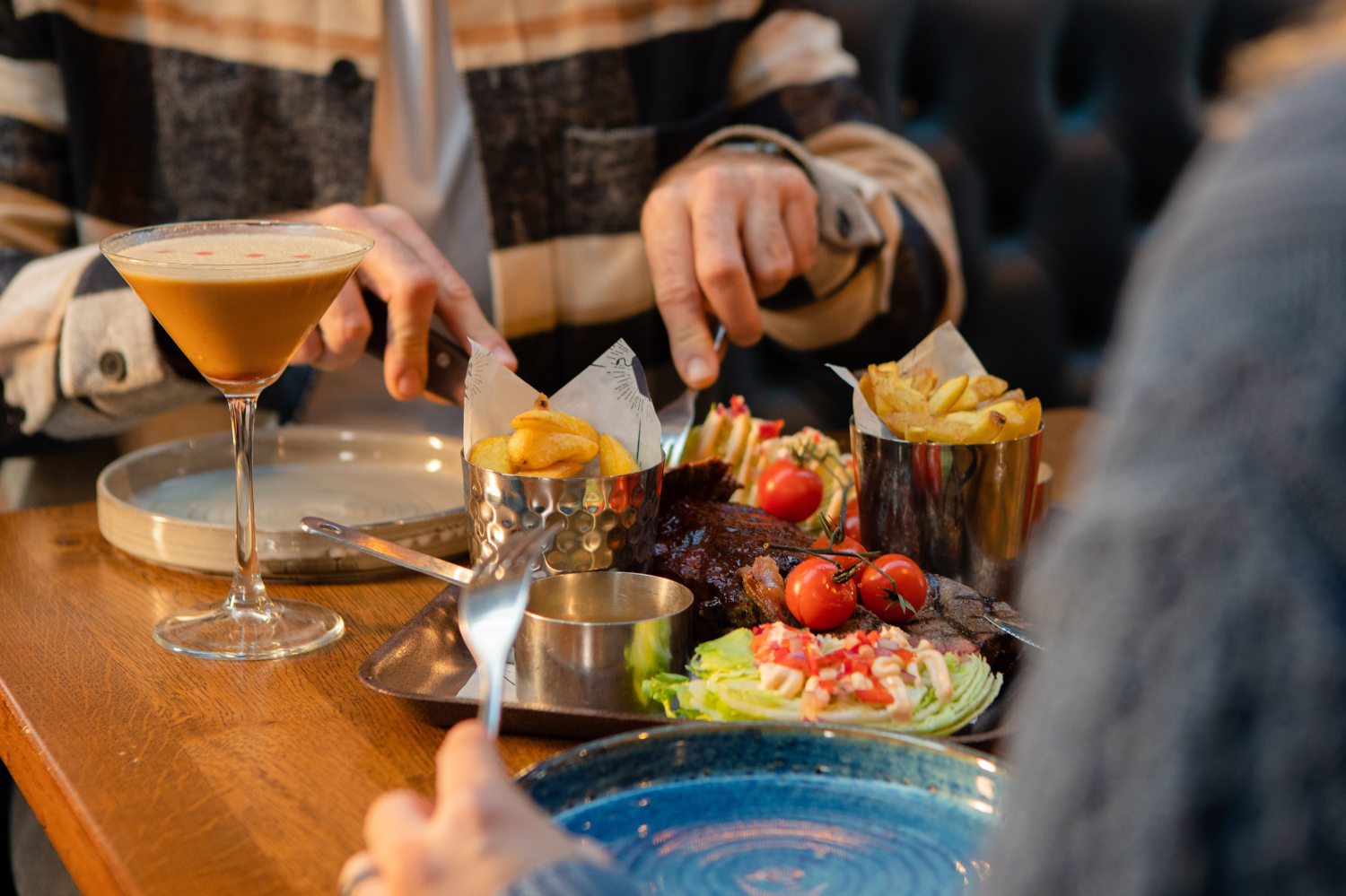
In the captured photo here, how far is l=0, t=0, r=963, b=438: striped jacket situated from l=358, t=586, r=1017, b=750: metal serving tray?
2.44 feet

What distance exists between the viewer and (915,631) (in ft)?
2.51

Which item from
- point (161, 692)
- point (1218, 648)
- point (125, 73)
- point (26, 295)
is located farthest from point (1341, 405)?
point (125, 73)

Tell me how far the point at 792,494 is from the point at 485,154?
36.4 inches

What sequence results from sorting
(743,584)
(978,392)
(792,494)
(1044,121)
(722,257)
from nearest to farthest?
1. (743,584)
2. (978,392)
3. (792,494)
4. (722,257)
5. (1044,121)

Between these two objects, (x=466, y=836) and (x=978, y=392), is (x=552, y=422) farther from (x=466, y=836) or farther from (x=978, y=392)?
(x=466, y=836)

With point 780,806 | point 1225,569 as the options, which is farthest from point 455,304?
point 1225,569

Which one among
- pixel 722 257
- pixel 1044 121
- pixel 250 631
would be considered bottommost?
pixel 250 631

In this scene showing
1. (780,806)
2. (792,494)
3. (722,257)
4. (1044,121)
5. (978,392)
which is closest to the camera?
(780,806)

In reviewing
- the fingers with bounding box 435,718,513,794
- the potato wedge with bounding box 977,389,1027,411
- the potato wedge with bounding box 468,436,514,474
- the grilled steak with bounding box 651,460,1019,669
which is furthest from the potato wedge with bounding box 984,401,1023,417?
the fingers with bounding box 435,718,513,794

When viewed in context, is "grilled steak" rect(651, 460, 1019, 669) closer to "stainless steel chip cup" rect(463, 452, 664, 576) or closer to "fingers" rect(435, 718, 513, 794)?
"stainless steel chip cup" rect(463, 452, 664, 576)

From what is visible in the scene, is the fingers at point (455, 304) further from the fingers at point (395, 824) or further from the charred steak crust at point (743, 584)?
the fingers at point (395, 824)

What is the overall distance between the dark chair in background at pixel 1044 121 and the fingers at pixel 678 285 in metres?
1.19

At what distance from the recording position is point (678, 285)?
1259mm

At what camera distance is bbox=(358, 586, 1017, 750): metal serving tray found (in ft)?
2.12
